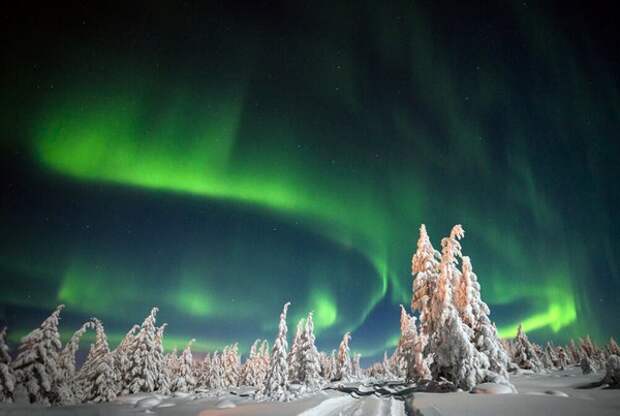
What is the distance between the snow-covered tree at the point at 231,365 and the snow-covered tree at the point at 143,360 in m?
34.3

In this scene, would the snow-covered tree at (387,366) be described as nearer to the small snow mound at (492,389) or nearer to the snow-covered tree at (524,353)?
the snow-covered tree at (524,353)

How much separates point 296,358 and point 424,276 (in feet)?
95.3

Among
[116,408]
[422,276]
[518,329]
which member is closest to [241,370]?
[116,408]

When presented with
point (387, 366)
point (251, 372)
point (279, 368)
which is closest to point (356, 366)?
point (387, 366)

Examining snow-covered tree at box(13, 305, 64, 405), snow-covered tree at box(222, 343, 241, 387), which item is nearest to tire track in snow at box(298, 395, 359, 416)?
snow-covered tree at box(13, 305, 64, 405)

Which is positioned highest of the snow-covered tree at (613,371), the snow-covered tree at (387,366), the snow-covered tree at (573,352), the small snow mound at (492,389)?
the snow-covered tree at (613,371)

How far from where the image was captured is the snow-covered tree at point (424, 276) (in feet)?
90.9

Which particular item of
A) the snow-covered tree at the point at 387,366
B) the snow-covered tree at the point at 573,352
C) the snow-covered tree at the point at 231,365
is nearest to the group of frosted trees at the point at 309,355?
the snow-covered tree at the point at 231,365

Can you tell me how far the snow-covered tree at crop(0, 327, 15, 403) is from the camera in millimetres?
18422

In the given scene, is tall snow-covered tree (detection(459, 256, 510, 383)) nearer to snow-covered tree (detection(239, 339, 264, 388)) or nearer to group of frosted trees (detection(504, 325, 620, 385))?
group of frosted trees (detection(504, 325, 620, 385))

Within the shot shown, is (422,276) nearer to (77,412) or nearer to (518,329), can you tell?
(77,412)

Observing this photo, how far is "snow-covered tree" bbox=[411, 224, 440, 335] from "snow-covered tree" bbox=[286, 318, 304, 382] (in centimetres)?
2471

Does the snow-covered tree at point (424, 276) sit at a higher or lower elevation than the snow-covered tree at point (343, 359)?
higher

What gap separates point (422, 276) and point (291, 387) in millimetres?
21845
